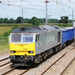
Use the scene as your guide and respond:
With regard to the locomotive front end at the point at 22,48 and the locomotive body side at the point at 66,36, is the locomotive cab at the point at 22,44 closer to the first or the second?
the locomotive front end at the point at 22,48

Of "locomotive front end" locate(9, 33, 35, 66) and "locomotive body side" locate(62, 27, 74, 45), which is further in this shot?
"locomotive body side" locate(62, 27, 74, 45)

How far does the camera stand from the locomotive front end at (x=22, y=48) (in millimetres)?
13712

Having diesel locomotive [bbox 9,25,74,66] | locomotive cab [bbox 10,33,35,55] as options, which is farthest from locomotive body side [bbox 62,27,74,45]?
locomotive cab [bbox 10,33,35,55]

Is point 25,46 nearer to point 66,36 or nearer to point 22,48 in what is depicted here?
point 22,48

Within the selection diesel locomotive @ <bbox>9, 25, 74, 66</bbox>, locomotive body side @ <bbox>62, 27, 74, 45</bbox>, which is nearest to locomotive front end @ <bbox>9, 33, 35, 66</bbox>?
diesel locomotive @ <bbox>9, 25, 74, 66</bbox>

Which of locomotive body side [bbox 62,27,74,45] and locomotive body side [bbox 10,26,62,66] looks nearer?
locomotive body side [bbox 10,26,62,66]

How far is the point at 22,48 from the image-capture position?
1377 cm

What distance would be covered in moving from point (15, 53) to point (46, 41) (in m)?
3.66

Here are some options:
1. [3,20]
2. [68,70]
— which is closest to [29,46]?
[68,70]

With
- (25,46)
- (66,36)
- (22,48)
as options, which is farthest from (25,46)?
(66,36)

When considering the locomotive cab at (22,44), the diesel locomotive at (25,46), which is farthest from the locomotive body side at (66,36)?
the locomotive cab at (22,44)

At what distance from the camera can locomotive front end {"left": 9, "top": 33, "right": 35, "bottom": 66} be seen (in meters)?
13.7

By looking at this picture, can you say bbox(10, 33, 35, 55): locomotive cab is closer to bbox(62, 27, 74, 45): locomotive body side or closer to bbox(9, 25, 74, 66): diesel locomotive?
bbox(9, 25, 74, 66): diesel locomotive

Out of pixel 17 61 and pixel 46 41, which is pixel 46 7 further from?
pixel 17 61
